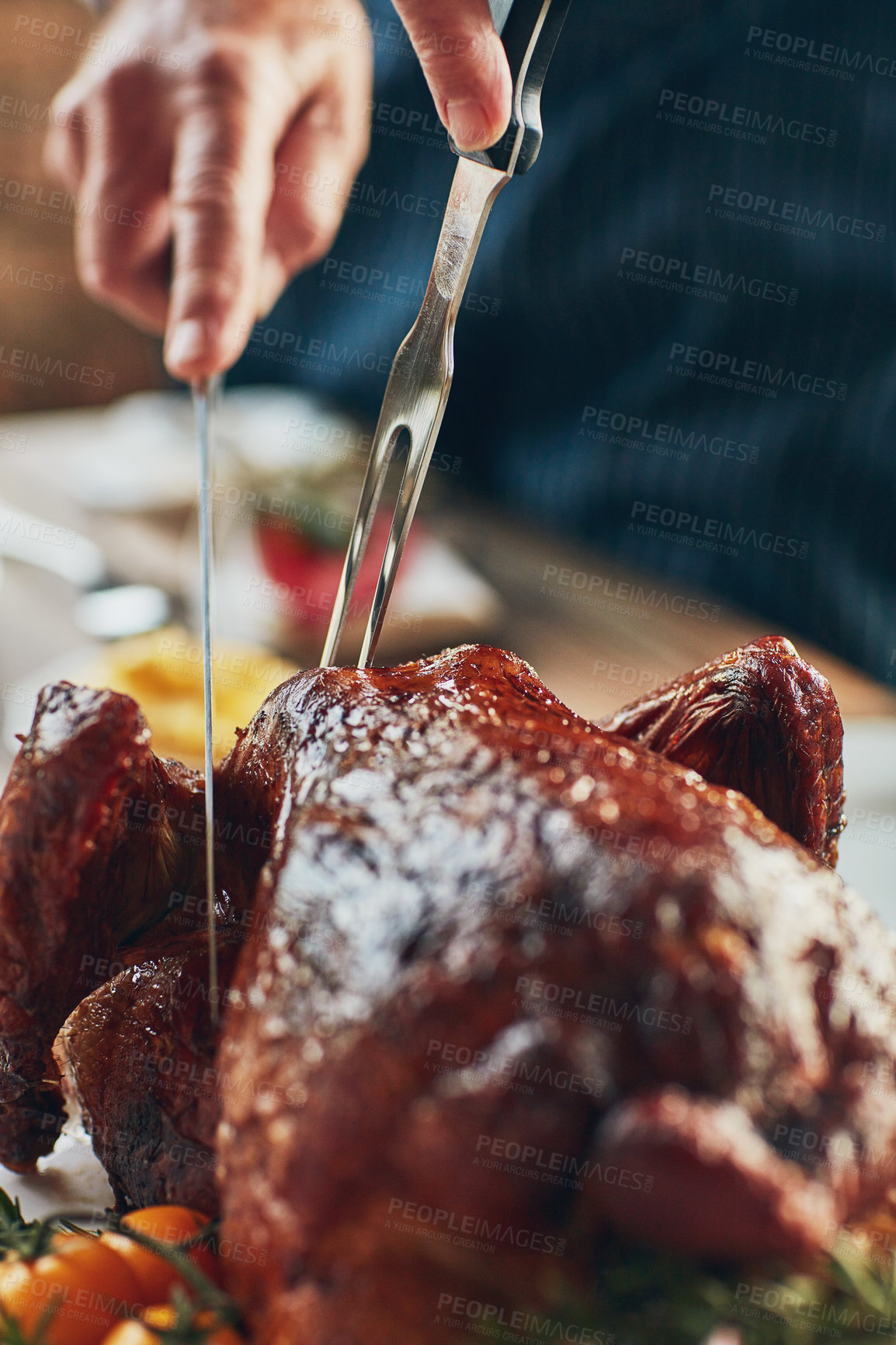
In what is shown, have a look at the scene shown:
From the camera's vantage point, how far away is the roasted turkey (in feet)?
1.82

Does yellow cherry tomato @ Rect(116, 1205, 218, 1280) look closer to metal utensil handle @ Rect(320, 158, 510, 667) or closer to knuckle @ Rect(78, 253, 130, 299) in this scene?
metal utensil handle @ Rect(320, 158, 510, 667)

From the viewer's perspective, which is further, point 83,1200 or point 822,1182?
point 83,1200

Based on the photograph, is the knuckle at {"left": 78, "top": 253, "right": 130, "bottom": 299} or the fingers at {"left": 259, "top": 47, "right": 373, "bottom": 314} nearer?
the knuckle at {"left": 78, "top": 253, "right": 130, "bottom": 299}

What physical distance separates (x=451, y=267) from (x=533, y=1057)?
630mm

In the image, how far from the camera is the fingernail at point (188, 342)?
0.94m

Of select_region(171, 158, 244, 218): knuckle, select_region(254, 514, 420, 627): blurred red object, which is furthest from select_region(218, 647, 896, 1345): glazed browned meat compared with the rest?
select_region(254, 514, 420, 627): blurred red object

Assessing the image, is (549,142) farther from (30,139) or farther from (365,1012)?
(30,139)

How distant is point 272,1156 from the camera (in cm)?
60

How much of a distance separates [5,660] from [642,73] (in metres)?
1.47

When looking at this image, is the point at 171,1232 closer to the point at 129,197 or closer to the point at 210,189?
the point at 210,189

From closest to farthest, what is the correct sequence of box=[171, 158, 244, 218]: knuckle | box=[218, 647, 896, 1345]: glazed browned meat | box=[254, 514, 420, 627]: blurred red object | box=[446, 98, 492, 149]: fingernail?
box=[218, 647, 896, 1345]: glazed browned meat, box=[446, 98, 492, 149]: fingernail, box=[171, 158, 244, 218]: knuckle, box=[254, 514, 420, 627]: blurred red object

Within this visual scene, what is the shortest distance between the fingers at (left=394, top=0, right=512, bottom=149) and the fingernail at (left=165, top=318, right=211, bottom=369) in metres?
0.26

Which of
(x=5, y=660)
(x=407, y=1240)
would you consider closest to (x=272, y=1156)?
(x=407, y=1240)

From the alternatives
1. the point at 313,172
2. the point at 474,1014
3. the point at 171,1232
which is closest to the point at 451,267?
the point at 474,1014
